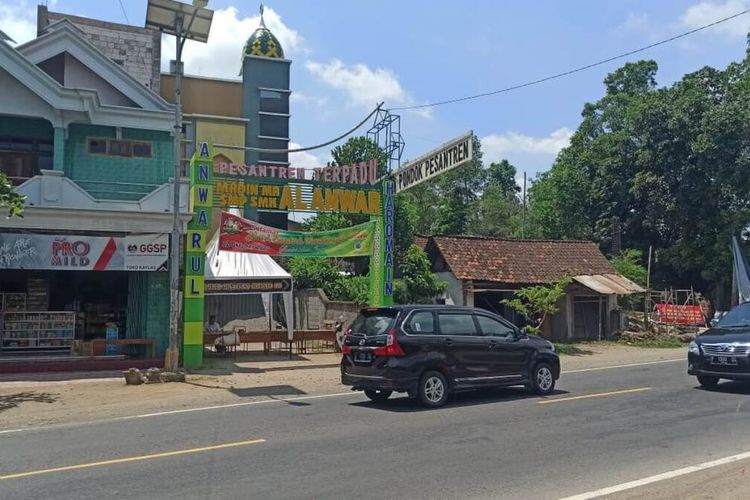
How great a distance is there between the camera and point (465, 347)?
12.2 metres

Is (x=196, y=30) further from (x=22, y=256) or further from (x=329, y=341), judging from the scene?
(x=329, y=341)

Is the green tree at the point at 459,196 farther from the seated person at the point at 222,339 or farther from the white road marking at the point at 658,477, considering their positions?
the white road marking at the point at 658,477

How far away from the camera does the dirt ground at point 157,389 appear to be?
12.1 metres

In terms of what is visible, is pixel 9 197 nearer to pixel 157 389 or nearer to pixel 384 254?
pixel 157 389

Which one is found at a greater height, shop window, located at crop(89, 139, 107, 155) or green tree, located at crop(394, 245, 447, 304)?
shop window, located at crop(89, 139, 107, 155)

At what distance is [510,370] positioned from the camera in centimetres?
1278

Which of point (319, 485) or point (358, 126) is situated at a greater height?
point (358, 126)

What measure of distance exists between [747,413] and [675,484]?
509 centimetres

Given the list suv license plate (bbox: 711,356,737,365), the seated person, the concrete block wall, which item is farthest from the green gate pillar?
suv license plate (bbox: 711,356,737,365)

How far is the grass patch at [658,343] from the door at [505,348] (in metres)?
16.5

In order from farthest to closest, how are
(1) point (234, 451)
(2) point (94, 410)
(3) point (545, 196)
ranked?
(3) point (545, 196), (2) point (94, 410), (1) point (234, 451)

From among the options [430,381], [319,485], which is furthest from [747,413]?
[319,485]

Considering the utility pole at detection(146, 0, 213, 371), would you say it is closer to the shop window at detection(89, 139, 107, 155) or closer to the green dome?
the shop window at detection(89, 139, 107, 155)

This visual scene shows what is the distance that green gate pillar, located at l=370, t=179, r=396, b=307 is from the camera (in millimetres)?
20156
